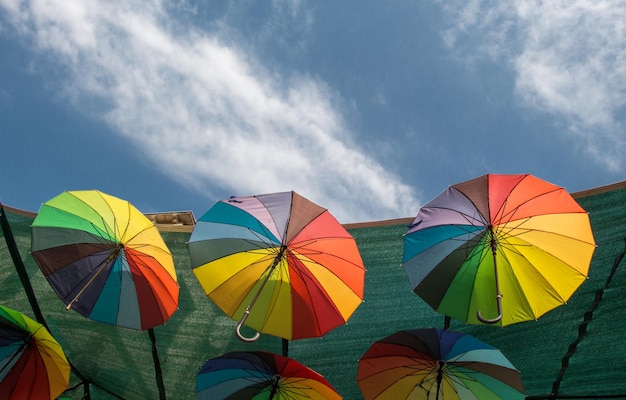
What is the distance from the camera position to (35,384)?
15.4 feet

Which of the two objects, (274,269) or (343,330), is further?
(343,330)

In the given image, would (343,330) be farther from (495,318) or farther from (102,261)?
(102,261)

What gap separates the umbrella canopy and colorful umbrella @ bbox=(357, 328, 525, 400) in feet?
6.00

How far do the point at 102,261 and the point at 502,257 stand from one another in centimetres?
321

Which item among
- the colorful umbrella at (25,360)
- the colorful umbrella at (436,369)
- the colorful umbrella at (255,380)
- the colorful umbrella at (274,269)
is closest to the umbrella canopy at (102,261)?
the colorful umbrella at (25,360)

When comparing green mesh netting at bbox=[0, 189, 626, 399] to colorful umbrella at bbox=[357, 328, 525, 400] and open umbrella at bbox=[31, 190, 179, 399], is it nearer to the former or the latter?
colorful umbrella at bbox=[357, 328, 525, 400]

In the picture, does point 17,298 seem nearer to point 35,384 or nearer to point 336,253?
point 35,384

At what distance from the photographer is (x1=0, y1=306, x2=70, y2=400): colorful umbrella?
15.2ft

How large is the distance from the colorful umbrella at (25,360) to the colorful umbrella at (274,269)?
1.40 m

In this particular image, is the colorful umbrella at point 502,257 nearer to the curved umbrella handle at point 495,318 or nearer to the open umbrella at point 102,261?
the curved umbrella handle at point 495,318

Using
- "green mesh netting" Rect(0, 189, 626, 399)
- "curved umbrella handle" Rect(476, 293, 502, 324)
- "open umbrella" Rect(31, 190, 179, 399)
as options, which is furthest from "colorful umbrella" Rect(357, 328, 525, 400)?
"open umbrella" Rect(31, 190, 179, 399)

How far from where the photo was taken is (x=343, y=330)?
5.64 metres

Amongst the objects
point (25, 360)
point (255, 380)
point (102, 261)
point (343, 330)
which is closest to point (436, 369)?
point (343, 330)

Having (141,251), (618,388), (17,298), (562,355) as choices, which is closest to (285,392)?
(141,251)
